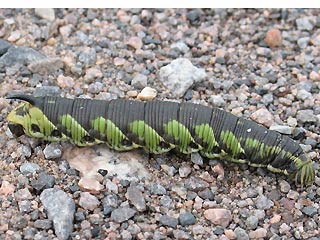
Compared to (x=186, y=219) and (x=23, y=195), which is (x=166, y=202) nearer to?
(x=186, y=219)

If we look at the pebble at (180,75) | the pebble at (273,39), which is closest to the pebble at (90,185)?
the pebble at (180,75)

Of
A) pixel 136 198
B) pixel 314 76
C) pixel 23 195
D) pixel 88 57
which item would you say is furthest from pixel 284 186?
pixel 88 57

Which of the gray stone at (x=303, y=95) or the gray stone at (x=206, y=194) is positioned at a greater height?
the gray stone at (x=303, y=95)

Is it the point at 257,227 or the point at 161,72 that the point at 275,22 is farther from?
the point at 257,227

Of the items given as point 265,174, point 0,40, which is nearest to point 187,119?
point 265,174

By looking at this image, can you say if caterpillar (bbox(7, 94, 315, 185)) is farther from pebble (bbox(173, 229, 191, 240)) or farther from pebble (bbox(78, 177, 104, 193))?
pebble (bbox(173, 229, 191, 240))

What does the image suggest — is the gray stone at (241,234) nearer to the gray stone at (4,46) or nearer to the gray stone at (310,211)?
the gray stone at (310,211)
